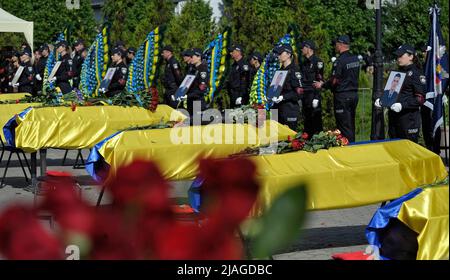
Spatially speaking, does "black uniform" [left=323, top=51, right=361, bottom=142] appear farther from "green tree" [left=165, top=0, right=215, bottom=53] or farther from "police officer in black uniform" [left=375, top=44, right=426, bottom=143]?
"green tree" [left=165, top=0, right=215, bottom=53]

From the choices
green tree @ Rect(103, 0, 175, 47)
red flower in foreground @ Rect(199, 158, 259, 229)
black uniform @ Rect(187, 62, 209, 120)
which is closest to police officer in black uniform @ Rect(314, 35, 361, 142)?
black uniform @ Rect(187, 62, 209, 120)

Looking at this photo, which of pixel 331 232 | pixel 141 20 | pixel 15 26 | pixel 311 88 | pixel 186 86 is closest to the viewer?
pixel 331 232

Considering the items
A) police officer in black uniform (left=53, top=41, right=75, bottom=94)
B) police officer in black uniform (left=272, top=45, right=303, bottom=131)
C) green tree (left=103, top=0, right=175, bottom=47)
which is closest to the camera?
police officer in black uniform (left=272, top=45, right=303, bottom=131)

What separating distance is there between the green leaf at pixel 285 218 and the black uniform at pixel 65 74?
17782mm

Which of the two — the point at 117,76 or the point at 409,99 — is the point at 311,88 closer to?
the point at 117,76

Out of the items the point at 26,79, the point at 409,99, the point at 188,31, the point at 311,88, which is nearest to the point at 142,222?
the point at 409,99

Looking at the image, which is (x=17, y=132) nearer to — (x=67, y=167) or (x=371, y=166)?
(x=67, y=167)

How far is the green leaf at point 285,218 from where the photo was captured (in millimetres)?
1172

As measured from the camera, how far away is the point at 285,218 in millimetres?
1177

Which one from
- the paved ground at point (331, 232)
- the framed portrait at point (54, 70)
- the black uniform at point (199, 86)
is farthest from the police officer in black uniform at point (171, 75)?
the paved ground at point (331, 232)

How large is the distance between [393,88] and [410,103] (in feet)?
0.98

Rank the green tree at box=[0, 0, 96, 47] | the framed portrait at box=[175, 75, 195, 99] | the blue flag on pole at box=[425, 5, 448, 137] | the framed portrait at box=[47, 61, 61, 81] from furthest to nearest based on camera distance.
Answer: the green tree at box=[0, 0, 96, 47]
the framed portrait at box=[47, 61, 61, 81]
the framed portrait at box=[175, 75, 195, 99]
the blue flag on pole at box=[425, 5, 448, 137]

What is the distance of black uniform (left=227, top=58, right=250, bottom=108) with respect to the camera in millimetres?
18094
